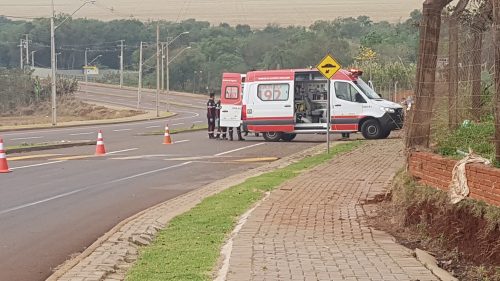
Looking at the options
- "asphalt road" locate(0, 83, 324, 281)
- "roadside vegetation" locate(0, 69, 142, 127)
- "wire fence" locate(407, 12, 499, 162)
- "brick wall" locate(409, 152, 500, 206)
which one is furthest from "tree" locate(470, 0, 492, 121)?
"roadside vegetation" locate(0, 69, 142, 127)

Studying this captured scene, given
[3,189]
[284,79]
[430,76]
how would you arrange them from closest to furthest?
[430,76] → [3,189] → [284,79]

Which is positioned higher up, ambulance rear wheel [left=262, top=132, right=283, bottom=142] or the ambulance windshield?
the ambulance windshield

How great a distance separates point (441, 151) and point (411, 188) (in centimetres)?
61

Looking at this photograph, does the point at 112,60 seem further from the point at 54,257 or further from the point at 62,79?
the point at 54,257

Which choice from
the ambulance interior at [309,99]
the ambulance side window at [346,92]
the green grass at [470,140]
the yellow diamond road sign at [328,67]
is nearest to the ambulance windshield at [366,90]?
the ambulance side window at [346,92]

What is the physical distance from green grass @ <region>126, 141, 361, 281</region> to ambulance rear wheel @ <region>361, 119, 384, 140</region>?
580 inches

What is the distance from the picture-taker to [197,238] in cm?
950

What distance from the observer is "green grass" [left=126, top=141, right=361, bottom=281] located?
765 cm

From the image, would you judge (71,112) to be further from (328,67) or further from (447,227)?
(447,227)

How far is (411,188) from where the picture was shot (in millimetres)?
10453

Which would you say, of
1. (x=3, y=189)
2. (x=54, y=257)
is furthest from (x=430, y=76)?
(x=3, y=189)

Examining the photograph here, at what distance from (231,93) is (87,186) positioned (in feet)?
56.4

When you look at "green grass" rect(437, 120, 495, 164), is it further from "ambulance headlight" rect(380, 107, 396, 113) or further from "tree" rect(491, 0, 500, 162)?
"ambulance headlight" rect(380, 107, 396, 113)

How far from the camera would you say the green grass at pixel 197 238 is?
7652 mm
